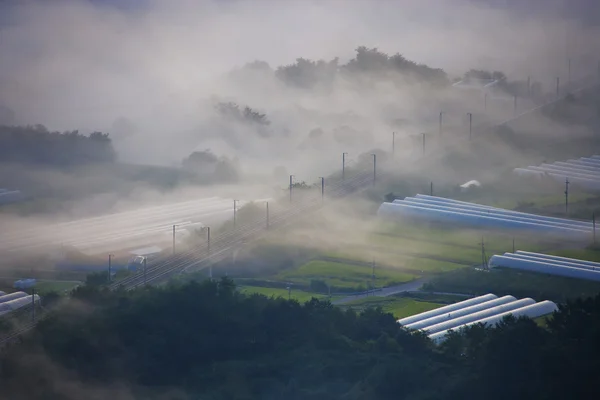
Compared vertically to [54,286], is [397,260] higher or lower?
higher

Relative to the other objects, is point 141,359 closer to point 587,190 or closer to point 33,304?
point 33,304

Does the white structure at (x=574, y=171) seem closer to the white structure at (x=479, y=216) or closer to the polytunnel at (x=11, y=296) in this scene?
the white structure at (x=479, y=216)

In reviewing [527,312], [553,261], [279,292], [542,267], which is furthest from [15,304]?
[553,261]

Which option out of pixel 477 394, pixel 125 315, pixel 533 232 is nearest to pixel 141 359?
pixel 125 315

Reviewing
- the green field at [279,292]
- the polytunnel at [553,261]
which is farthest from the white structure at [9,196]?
the polytunnel at [553,261]

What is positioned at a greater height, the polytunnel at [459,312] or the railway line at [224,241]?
the railway line at [224,241]

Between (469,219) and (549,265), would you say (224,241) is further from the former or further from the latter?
(549,265)
